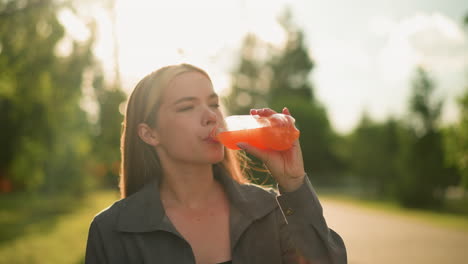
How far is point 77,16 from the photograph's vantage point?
10.4 m

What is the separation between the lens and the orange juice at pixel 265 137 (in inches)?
96.3

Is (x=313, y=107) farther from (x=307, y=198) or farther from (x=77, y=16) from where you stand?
(x=307, y=198)

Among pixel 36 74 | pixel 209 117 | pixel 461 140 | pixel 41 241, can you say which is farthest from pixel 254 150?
pixel 461 140

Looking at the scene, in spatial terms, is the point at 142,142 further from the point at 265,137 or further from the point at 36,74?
the point at 36,74

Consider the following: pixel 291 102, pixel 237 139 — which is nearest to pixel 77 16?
pixel 237 139

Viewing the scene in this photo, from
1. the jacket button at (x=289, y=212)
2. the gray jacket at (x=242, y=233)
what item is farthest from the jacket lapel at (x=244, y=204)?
the jacket button at (x=289, y=212)

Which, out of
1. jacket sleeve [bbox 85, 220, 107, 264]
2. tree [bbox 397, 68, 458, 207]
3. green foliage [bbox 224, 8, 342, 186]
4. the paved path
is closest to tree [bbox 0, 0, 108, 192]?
jacket sleeve [bbox 85, 220, 107, 264]

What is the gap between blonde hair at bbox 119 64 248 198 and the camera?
9.13 ft

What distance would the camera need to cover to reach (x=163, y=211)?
2701 mm

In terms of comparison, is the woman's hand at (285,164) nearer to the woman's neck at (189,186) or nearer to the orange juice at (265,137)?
the orange juice at (265,137)

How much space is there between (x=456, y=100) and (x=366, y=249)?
11411mm

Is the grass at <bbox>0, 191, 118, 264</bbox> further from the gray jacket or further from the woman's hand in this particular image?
the woman's hand

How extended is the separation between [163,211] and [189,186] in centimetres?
28

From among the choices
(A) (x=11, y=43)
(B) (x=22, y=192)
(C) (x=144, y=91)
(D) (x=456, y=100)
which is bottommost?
(B) (x=22, y=192)
